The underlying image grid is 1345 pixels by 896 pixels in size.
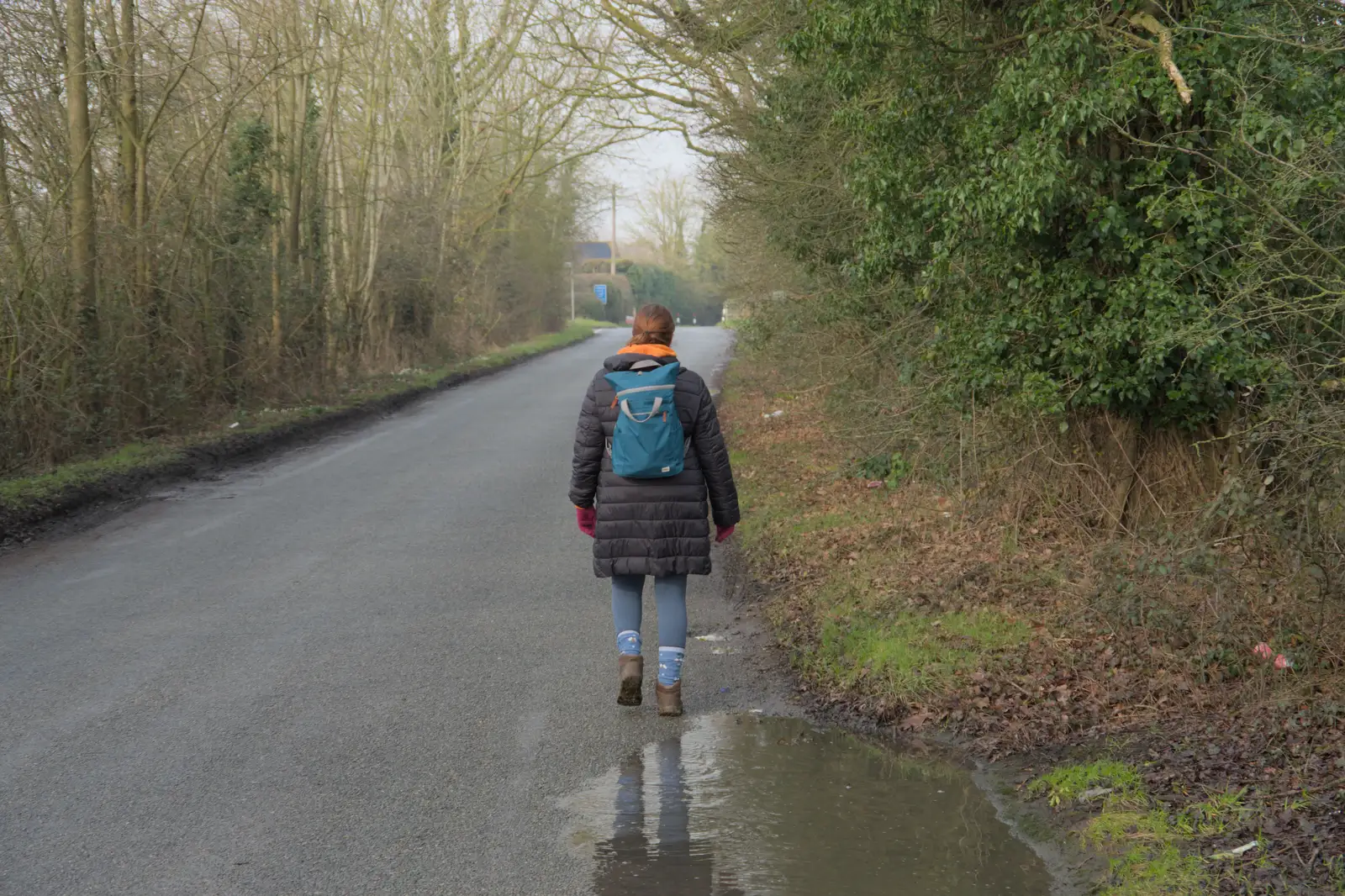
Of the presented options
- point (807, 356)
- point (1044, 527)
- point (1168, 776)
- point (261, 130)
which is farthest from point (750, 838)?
point (261, 130)

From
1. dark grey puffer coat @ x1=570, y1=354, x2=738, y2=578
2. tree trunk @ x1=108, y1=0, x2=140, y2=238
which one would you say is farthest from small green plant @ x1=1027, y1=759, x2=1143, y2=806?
tree trunk @ x1=108, y1=0, x2=140, y2=238

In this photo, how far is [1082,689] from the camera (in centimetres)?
611

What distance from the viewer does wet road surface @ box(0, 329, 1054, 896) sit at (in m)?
4.56

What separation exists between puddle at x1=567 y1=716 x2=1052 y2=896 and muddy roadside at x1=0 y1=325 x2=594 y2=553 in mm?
7132

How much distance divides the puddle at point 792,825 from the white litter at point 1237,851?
563mm

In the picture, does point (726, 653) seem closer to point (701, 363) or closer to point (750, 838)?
point (750, 838)

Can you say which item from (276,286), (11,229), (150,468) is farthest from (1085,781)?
(276,286)

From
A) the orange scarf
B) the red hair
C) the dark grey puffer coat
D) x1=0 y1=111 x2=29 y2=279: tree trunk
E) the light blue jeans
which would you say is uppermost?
x1=0 y1=111 x2=29 y2=279: tree trunk

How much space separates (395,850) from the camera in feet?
15.1

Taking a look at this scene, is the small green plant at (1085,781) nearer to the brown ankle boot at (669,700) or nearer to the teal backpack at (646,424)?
the brown ankle boot at (669,700)

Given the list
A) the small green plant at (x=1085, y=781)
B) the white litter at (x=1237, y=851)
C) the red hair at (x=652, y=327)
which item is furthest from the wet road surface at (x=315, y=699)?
the white litter at (x=1237, y=851)

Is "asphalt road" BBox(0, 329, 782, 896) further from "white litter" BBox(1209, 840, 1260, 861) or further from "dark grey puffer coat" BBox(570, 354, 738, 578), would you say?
"white litter" BBox(1209, 840, 1260, 861)

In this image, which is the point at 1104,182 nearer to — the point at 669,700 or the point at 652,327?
the point at 652,327

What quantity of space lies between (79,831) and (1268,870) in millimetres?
4189
